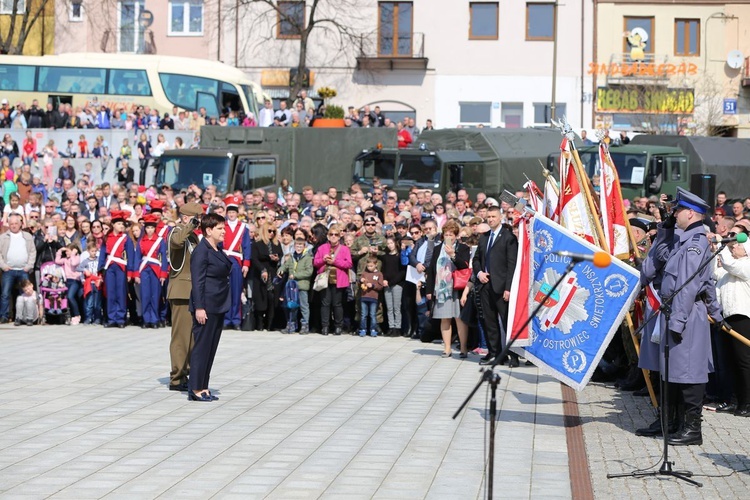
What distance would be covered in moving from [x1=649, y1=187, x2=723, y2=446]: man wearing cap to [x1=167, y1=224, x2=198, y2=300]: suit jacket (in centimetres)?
510

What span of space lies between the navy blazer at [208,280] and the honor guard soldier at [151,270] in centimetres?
693

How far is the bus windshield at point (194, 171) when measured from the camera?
2700 cm

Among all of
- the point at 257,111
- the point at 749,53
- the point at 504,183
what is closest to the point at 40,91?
the point at 257,111

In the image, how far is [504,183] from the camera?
101ft

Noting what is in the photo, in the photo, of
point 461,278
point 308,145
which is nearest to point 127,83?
point 308,145

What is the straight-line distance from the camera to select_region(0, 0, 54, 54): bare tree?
50.1 m

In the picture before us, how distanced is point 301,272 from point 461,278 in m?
3.23

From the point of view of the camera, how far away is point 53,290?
20078 mm

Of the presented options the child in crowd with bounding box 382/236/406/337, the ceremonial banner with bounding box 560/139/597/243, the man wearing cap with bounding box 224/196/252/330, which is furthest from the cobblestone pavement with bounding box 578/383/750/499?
the man wearing cap with bounding box 224/196/252/330

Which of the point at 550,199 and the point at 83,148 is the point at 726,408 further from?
the point at 83,148

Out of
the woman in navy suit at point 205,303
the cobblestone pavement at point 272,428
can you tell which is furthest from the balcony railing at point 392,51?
the woman in navy suit at point 205,303

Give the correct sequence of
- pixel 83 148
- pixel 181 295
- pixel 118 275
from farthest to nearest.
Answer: pixel 83 148
pixel 118 275
pixel 181 295

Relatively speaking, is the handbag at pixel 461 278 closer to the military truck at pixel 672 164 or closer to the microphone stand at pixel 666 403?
the microphone stand at pixel 666 403

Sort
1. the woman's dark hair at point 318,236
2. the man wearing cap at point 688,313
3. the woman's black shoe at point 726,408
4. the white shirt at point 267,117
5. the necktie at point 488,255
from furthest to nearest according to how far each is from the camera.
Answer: the white shirt at point 267,117 < the woman's dark hair at point 318,236 < the necktie at point 488,255 < the woman's black shoe at point 726,408 < the man wearing cap at point 688,313
